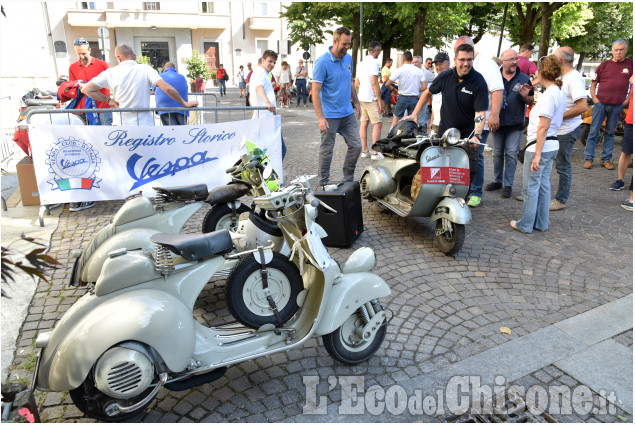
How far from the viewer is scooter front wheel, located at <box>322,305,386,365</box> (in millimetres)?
2899

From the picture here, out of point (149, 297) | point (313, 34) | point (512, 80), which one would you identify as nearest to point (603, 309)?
point (149, 297)

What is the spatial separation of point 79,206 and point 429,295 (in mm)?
4540

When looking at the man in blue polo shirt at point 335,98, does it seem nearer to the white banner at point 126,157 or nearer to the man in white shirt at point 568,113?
the white banner at point 126,157

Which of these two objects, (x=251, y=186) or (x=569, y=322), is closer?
(x=569, y=322)

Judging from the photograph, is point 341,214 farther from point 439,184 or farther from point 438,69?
point 438,69

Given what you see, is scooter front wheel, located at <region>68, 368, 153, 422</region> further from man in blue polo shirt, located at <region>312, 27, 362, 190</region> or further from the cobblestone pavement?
man in blue polo shirt, located at <region>312, 27, 362, 190</region>

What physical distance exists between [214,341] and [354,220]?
249cm

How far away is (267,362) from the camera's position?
3.03 metres

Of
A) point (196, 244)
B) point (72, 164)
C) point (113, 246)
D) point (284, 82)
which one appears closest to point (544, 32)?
point (284, 82)

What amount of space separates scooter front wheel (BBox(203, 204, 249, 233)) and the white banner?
77.2 inches

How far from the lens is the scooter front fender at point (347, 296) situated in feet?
9.11

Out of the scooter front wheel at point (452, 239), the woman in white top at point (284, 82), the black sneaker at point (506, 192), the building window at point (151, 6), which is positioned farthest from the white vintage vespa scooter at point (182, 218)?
the building window at point (151, 6)

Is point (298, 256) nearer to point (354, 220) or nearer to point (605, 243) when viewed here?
point (354, 220)

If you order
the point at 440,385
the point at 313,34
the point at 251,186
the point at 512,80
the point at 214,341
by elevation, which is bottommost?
the point at 440,385
